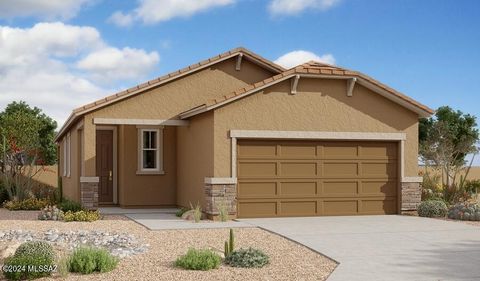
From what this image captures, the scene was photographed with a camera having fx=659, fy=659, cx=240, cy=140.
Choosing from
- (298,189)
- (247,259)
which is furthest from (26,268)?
(298,189)

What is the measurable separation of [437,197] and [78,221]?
1140cm

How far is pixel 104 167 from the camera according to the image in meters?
22.4

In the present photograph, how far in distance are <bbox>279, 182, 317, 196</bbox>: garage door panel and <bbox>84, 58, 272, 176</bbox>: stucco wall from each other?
14.4 feet

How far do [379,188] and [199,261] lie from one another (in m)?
9.76

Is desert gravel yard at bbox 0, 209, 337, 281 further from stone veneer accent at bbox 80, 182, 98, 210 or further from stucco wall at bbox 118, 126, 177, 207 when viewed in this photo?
stucco wall at bbox 118, 126, 177, 207

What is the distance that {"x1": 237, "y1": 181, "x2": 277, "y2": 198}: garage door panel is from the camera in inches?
690

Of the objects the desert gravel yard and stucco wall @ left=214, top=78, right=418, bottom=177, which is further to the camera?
stucco wall @ left=214, top=78, right=418, bottom=177

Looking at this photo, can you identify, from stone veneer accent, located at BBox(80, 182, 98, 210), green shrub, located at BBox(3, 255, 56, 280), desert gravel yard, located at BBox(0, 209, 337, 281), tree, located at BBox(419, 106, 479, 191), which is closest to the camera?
green shrub, located at BBox(3, 255, 56, 280)

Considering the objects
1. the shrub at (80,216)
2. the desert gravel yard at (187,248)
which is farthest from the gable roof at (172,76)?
the desert gravel yard at (187,248)

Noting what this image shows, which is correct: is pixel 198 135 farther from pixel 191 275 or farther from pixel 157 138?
pixel 191 275

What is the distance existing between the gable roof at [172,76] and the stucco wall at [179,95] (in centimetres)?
22

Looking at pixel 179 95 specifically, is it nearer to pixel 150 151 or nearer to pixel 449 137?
pixel 150 151

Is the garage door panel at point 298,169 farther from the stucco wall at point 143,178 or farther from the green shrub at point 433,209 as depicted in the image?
the stucco wall at point 143,178

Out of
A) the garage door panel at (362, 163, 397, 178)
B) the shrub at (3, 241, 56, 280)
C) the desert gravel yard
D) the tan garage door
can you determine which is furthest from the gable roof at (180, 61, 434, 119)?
the shrub at (3, 241, 56, 280)
